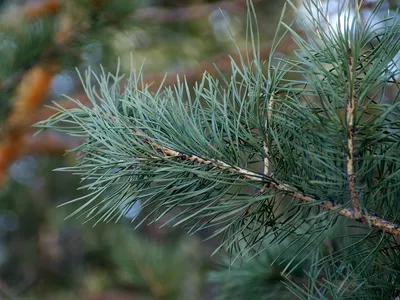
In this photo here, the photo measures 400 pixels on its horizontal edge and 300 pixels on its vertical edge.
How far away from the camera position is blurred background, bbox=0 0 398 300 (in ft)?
3.22

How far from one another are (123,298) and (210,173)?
65.7 inches

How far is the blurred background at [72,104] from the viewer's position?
0.98 meters

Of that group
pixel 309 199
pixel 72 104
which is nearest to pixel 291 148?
pixel 309 199

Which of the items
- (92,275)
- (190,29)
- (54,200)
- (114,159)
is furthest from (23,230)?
(114,159)

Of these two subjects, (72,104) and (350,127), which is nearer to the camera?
(350,127)

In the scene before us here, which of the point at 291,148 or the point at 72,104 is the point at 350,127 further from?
the point at 72,104

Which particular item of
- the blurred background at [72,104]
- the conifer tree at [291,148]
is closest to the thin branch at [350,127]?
the conifer tree at [291,148]

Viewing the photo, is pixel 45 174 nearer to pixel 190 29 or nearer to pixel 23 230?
pixel 23 230

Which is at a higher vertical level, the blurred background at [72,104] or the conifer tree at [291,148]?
the conifer tree at [291,148]

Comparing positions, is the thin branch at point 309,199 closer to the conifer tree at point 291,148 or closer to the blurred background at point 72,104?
the conifer tree at point 291,148

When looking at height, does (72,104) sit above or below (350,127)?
below

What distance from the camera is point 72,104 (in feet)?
4.91

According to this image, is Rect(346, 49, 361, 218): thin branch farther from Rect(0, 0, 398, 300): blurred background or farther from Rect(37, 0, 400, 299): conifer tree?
Rect(0, 0, 398, 300): blurred background

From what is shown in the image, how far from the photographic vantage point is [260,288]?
2.01 feet
